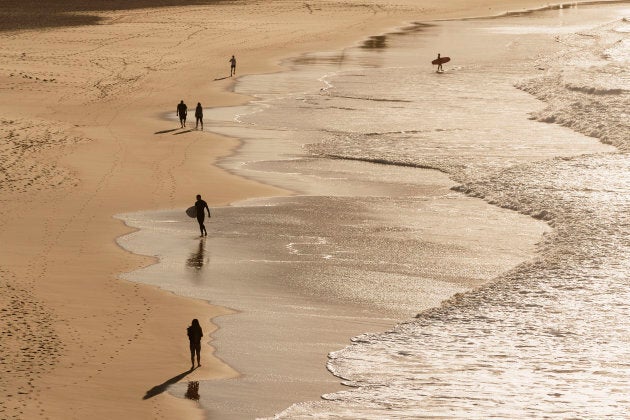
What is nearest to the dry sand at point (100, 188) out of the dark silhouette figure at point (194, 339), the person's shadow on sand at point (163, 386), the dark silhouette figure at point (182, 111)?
the person's shadow on sand at point (163, 386)

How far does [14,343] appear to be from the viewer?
57.7ft

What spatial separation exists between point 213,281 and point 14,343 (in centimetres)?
550

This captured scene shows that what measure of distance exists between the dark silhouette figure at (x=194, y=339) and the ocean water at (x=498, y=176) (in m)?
2.19

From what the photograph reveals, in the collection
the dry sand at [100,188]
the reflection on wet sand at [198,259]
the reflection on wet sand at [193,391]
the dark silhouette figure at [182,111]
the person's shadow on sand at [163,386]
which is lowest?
the reflection on wet sand at [198,259]

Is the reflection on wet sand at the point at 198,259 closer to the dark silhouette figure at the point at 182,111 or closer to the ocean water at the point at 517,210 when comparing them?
the ocean water at the point at 517,210

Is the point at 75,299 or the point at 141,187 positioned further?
the point at 141,187

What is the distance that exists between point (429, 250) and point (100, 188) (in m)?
10.2

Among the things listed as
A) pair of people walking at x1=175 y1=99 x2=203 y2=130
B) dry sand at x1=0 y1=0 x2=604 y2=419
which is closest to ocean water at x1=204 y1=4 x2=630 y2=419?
pair of people walking at x1=175 y1=99 x2=203 y2=130

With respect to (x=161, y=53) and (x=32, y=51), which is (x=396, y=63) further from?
(x=32, y=51)

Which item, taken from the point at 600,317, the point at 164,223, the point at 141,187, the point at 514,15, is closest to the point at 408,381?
the point at 600,317

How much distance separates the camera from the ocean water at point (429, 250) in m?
17.2

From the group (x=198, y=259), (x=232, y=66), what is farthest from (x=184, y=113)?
(x=198, y=259)

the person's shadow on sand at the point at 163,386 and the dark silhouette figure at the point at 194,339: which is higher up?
the dark silhouette figure at the point at 194,339

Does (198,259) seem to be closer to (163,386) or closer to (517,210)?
(163,386)
